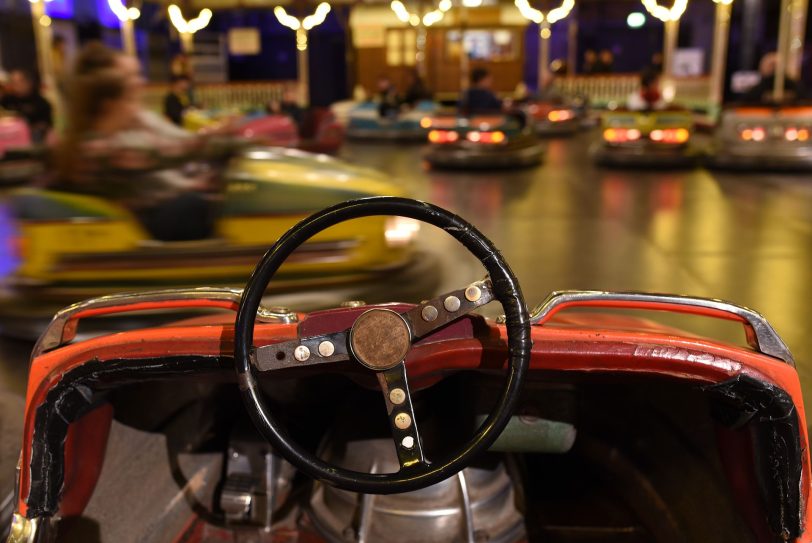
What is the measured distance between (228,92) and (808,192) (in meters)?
12.7

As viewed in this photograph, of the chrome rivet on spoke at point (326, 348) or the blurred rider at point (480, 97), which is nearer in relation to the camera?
the chrome rivet on spoke at point (326, 348)

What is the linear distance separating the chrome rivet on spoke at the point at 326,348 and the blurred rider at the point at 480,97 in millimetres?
7164

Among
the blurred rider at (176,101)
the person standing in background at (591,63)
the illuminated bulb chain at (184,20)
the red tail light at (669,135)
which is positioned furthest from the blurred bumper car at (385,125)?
the illuminated bulb chain at (184,20)

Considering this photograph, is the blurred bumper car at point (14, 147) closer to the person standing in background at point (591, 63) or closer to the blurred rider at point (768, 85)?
the blurred rider at point (768, 85)

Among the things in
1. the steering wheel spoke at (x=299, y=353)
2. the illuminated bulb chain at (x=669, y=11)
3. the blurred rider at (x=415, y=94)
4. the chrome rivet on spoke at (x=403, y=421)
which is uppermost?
the illuminated bulb chain at (x=669, y=11)

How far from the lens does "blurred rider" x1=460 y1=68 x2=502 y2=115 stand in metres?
7.79

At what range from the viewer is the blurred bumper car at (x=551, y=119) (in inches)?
469

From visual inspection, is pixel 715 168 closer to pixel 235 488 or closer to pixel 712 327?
pixel 712 327

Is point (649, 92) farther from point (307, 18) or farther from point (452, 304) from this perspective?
point (307, 18)

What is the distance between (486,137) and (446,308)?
22.5 feet

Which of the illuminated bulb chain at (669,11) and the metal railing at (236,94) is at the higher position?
the illuminated bulb chain at (669,11)

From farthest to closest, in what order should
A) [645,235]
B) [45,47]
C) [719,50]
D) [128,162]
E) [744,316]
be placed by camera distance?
[719,50]
[45,47]
[645,235]
[128,162]
[744,316]

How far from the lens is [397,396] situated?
87 centimetres

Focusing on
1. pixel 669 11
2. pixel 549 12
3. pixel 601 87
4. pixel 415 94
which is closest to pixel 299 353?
pixel 415 94
